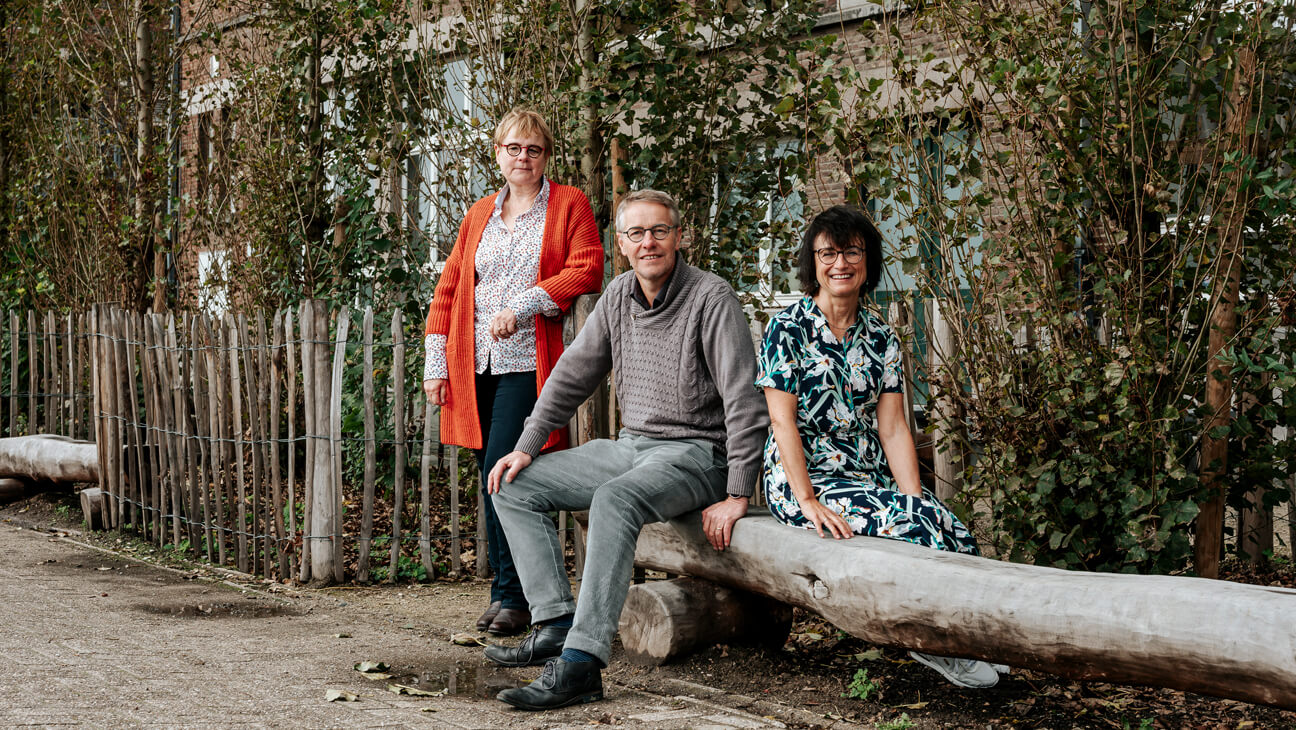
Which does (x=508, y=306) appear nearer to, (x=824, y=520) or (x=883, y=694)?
(x=824, y=520)

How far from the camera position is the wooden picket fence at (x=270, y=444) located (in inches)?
241

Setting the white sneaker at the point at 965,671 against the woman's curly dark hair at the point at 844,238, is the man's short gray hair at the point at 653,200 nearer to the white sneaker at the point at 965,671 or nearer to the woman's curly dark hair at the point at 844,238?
the woman's curly dark hair at the point at 844,238

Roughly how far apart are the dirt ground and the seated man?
46cm

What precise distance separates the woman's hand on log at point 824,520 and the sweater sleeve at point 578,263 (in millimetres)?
1505

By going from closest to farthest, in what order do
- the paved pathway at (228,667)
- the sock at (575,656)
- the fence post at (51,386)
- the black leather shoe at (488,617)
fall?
the paved pathway at (228,667) < the sock at (575,656) < the black leather shoe at (488,617) < the fence post at (51,386)

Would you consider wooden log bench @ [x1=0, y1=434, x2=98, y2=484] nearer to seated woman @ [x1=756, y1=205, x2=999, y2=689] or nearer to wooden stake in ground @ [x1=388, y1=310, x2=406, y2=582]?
wooden stake in ground @ [x1=388, y1=310, x2=406, y2=582]

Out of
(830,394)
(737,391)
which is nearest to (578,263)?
(737,391)

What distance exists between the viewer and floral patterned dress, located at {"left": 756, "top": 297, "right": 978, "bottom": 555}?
165 inches

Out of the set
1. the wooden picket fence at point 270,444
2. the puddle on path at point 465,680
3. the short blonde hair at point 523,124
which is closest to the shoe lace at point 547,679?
the puddle on path at point 465,680

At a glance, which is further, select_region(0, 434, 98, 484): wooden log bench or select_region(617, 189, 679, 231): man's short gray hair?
select_region(0, 434, 98, 484): wooden log bench

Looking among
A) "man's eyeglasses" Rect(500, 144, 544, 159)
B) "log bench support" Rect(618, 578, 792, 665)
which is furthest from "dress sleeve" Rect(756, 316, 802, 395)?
"man's eyeglasses" Rect(500, 144, 544, 159)

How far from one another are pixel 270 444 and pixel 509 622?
200cm

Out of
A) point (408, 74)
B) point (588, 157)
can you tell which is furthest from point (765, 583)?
point (408, 74)

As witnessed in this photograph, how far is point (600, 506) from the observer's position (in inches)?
165
